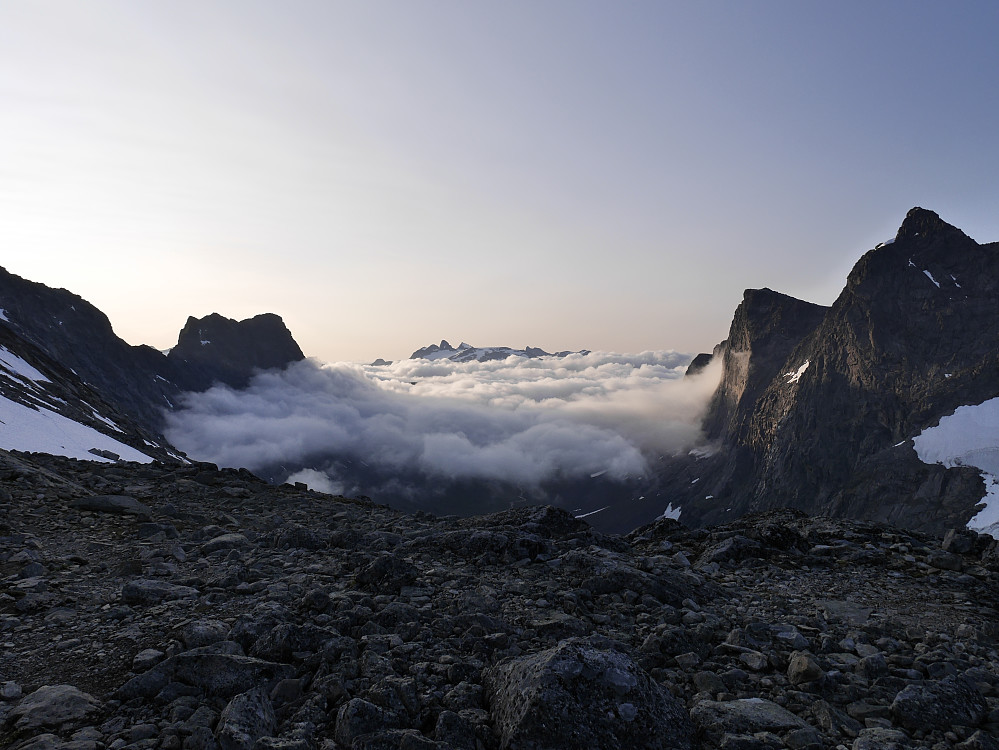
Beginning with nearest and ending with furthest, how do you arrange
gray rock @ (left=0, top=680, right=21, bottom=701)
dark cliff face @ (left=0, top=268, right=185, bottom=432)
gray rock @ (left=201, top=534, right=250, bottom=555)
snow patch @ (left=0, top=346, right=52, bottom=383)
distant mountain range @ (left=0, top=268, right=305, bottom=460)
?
gray rock @ (left=0, top=680, right=21, bottom=701) < gray rock @ (left=201, top=534, right=250, bottom=555) < distant mountain range @ (left=0, top=268, right=305, bottom=460) < snow patch @ (left=0, top=346, right=52, bottom=383) < dark cliff face @ (left=0, top=268, right=185, bottom=432)

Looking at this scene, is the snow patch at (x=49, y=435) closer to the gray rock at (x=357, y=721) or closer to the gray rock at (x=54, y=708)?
the gray rock at (x=54, y=708)

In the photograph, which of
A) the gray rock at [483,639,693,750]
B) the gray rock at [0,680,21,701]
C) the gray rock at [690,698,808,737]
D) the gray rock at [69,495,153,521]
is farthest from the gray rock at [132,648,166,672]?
the gray rock at [69,495,153,521]

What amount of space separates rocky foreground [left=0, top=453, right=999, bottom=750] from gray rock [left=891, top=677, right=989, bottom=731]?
0.02 metres

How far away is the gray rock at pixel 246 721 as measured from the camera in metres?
5.04

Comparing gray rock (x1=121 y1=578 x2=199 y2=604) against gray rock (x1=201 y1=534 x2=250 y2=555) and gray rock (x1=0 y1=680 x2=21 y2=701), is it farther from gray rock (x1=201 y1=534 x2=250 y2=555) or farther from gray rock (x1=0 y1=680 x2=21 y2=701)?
gray rock (x1=201 y1=534 x2=250 y2=555)

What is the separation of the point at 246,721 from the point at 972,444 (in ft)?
719

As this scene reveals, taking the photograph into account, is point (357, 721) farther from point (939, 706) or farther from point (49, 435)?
point (49, 435)

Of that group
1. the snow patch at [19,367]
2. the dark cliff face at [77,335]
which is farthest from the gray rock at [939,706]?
the dark cliff face at [77,335]

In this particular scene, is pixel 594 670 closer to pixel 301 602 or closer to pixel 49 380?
pixel 301 602

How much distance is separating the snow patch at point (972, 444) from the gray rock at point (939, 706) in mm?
179074

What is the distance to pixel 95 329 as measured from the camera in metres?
183

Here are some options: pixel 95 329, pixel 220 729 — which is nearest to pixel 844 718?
pixel 220 729

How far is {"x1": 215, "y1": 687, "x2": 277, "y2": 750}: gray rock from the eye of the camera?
5035 millimetres

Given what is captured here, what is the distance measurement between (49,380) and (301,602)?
3132 inches
